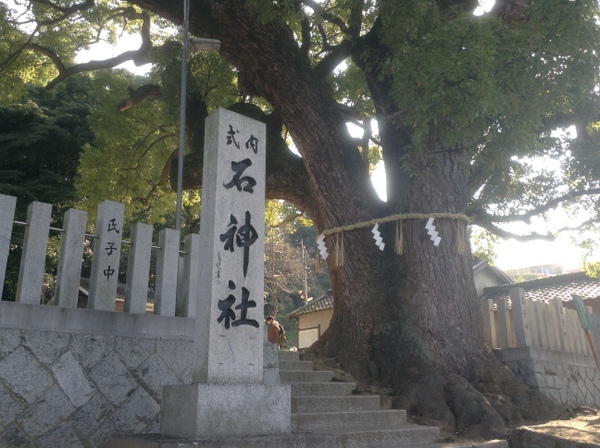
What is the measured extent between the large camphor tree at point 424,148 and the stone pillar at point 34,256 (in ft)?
14.2

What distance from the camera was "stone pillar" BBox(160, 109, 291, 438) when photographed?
4.41 metres

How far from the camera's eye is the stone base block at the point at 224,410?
428 centimetres

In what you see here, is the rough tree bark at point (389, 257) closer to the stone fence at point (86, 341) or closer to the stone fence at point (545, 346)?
the stone fence at point (545, 346)

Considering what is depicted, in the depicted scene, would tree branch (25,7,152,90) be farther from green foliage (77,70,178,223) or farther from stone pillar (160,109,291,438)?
stone pillar (160,109,291,438)

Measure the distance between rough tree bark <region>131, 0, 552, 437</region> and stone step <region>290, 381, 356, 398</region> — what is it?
27.6 inches

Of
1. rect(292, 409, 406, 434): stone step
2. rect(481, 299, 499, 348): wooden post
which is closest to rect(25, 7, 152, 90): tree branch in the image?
rect(481, 299, 499, 348): wooden post

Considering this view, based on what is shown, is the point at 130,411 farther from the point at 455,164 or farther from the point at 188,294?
the point at 455,164

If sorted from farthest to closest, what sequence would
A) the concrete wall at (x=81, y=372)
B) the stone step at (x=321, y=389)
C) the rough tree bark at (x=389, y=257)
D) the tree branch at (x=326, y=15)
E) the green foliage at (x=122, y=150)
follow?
the green foliage at (x=122, y=150), the tree branch at (x=326, y=15), the rough tree bark at (x=389, y=257), the stone step at (x=321, y=389), the concrete wall at (x=81, y=372)

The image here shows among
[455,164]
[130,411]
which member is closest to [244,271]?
[130,411]

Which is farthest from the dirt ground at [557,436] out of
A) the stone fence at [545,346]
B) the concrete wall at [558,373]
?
the stone fence at [545,346]

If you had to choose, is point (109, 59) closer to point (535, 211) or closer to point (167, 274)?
point (167, 274)

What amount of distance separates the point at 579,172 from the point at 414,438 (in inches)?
286

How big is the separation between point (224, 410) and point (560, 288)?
793 inches

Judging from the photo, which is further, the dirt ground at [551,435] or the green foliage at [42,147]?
the green foliage at [42,147]
